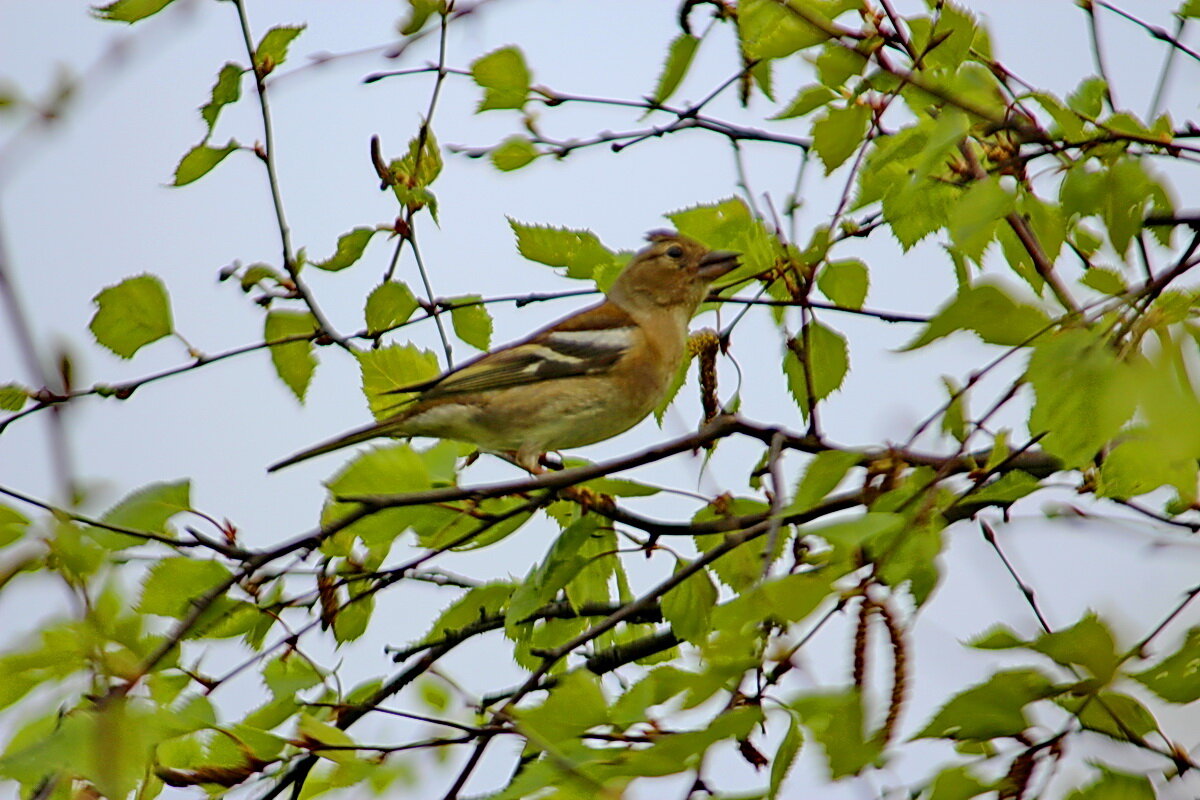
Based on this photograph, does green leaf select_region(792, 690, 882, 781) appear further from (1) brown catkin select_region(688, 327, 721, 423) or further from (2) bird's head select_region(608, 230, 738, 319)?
(2) bird's head select_region(608, 230, 738, 319)

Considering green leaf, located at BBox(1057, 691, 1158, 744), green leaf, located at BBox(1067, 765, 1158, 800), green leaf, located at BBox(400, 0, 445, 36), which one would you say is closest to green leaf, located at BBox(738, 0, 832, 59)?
green leaf, located at BBox(400, 0, 445, 36)

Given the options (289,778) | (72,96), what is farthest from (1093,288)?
(289,778)

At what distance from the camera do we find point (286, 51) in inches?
166

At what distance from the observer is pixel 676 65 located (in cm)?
391

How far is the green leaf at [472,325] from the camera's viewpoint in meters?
4.80

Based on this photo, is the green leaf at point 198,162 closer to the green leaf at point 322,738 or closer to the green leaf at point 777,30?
the green leaf at point 777,30

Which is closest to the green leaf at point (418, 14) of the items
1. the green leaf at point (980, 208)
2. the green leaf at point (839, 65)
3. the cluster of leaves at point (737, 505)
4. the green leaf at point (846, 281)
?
the cluster of leaves at point (737, 505)

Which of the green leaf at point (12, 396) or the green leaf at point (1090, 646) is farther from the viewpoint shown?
the green leaf at point (12, 396)

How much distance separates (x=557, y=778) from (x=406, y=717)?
720 mm

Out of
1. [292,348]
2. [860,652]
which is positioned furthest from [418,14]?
[860,652]

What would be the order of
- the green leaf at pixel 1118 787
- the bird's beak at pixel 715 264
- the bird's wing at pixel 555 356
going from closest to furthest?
1. the green leaf at pixel 1118 787
2. the bird's wing at pixel 555 356
3. the bird's beak at pixel 715 264

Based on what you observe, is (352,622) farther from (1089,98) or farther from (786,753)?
(1089,98)

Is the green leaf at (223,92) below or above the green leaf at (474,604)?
above

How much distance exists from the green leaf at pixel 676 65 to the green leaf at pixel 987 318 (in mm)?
1726
